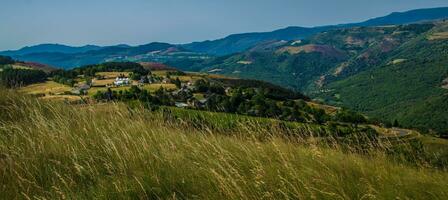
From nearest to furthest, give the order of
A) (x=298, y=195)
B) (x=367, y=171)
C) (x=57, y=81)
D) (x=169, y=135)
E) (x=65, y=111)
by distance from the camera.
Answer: (x=298, y=195)
(x=367, y=171)
(x=169, y=135)
(x=65, y=111)
(x=57, y=81)

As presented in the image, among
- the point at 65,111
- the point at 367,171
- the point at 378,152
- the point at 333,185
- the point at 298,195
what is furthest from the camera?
the point at 65,111

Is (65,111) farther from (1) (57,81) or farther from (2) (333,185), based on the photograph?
(1) (57,81)

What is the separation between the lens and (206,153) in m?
5.80

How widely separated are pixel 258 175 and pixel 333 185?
79 centimetres

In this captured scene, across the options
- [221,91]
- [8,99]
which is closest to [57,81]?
[221,91]

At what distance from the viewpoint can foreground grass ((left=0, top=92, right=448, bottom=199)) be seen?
4375 millimetres

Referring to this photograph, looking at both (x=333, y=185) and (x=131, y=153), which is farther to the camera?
(x=131, y=153)

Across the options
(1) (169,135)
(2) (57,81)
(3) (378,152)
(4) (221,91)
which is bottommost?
(4) (221,91)

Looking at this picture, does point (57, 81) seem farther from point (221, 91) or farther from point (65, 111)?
point (65, 111)

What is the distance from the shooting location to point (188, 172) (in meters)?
4.98

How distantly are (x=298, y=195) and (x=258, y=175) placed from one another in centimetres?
52

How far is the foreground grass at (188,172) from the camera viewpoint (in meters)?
4.38

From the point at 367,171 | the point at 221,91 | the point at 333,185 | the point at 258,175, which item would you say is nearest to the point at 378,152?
the point at 367,171

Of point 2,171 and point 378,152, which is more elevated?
point 2,171
